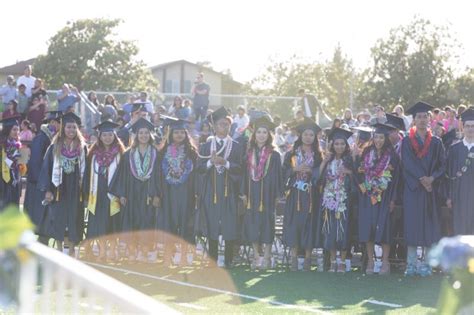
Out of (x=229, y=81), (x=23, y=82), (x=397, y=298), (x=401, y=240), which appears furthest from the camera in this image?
(x=229, y=81)

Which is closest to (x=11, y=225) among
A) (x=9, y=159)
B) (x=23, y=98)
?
(x=9, y=159)

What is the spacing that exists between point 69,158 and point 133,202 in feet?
3.55

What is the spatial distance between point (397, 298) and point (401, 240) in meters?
2.71

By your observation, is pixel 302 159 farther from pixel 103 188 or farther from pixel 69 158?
pixel 69 158

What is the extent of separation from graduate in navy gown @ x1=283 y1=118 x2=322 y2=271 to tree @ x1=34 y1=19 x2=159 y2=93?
139 feet

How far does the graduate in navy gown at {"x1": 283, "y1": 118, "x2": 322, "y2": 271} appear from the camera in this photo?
12.9 m

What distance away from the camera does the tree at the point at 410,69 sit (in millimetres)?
53188

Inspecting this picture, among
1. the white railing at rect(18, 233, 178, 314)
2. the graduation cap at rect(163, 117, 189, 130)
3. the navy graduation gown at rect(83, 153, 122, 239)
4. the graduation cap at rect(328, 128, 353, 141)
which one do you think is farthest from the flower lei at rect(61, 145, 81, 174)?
the white railing at rect(18, 233, 178, 314)

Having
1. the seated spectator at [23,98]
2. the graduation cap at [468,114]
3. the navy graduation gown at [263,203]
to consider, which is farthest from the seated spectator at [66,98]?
the graduation cap at [468,114]

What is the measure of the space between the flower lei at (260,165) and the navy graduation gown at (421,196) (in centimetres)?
184

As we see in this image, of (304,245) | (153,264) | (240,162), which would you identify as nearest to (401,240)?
(304,245)

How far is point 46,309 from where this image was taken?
389 centimetres

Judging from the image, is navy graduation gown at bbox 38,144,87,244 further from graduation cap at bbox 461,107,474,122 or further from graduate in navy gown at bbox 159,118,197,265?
graduation cap at bbox 461,107,474,122

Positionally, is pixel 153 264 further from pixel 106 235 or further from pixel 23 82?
pixel 23 82
